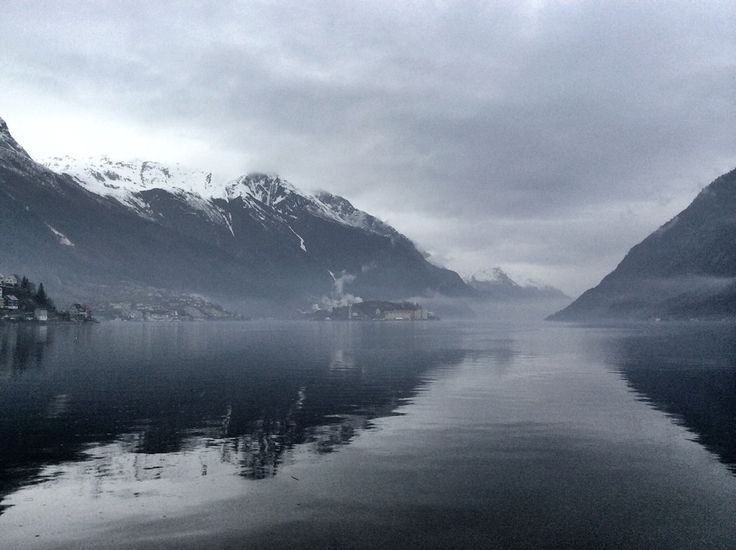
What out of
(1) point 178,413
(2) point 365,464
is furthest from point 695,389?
(1) point 178,413

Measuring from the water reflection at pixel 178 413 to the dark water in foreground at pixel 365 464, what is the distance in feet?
0.91

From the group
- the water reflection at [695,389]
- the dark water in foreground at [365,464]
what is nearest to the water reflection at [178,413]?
the dark water in foreground at [365,464]

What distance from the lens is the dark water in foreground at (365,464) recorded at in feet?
82.1

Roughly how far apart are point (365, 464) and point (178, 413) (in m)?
24.2

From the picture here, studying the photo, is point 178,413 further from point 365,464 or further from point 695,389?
point 695,389

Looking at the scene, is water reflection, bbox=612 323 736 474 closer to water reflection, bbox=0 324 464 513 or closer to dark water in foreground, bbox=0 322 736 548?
dark water in foreground, bbox=0 322 736 548

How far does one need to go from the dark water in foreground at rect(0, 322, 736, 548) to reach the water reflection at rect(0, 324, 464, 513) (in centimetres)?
28

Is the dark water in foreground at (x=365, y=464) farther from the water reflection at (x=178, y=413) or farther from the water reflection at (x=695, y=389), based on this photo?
the water reflection at (x=695, y=389)

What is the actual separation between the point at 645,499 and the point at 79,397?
5438 centimetres

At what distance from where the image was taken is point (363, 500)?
28.9m

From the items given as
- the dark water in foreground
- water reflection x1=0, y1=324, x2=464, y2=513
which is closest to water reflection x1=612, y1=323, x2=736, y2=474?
the dark water in foreground

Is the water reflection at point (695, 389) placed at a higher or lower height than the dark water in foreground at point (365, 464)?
higher

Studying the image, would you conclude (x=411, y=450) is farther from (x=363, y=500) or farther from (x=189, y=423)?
(x=189, y=423)

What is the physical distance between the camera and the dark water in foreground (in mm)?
25031
